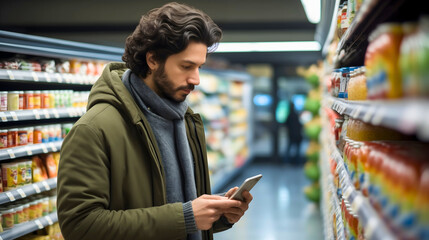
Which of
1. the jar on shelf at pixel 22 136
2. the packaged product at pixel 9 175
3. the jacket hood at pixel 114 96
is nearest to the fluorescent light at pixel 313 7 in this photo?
the jar on shelf at pixel 22 136

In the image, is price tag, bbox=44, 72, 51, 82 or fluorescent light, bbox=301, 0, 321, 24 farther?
fluorescent light, bbox=301, 0, 321, 24

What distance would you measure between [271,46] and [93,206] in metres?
11.2

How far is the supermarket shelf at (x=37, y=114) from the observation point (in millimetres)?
3758

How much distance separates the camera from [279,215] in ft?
25.0

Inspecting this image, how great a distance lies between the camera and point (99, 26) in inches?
472

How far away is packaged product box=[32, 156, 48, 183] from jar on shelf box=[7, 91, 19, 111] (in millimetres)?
641

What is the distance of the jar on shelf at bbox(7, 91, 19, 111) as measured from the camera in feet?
12.8

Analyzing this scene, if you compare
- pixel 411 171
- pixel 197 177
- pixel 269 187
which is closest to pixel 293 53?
pixel 269 187

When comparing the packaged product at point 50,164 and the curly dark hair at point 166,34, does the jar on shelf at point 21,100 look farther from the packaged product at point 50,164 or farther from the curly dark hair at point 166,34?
the curly dark hair at point 166,34

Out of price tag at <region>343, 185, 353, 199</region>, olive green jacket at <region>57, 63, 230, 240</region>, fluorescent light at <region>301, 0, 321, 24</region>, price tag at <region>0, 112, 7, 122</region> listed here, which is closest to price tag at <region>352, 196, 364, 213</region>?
price tag at <region>343, 185, 353, 199</region>

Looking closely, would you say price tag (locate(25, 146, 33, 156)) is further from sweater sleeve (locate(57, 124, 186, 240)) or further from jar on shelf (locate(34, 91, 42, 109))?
sweater sleeve (locate(57, 124, 186, 240))

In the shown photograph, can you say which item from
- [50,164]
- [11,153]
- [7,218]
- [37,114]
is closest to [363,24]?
[11,153]

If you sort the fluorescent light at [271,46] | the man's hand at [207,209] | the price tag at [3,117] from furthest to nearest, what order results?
the fluorescent light at [271,46] < the price tag at [3,117] < the man's hand at [207,209]

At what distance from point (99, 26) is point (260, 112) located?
528 centimetres
